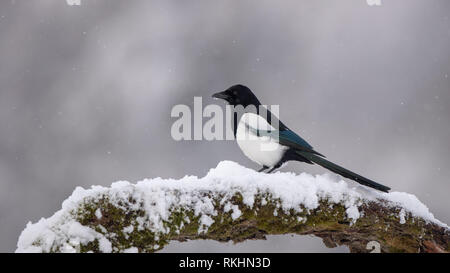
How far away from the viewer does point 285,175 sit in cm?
239

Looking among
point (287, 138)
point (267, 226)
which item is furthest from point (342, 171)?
point (267, 226)

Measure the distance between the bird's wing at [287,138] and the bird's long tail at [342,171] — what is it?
4 cm

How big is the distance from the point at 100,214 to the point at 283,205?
0.77m

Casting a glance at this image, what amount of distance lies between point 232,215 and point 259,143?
160 cm

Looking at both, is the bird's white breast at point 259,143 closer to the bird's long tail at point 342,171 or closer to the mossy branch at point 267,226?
the bird's long tail at point 342,171

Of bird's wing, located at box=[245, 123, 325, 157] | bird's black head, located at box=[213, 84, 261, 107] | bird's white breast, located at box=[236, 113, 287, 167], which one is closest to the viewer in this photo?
bird's wing, located at box=[245, 123, 325, 157]

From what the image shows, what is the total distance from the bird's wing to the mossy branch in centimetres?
115

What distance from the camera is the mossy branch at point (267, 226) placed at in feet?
6.30

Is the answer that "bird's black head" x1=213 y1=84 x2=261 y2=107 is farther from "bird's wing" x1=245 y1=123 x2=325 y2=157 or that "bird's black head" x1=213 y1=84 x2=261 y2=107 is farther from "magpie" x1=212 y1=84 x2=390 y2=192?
"bird's wing" x1=245 y1=123 x2=325 y2=157

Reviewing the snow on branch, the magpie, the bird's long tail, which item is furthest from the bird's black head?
the snow on branch

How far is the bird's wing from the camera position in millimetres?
3508

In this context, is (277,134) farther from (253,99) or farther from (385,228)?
(385,228)

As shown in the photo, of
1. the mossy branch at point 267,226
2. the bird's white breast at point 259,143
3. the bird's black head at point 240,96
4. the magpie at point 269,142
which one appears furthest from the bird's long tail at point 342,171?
the bird's black head at point 240,96
